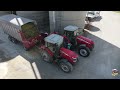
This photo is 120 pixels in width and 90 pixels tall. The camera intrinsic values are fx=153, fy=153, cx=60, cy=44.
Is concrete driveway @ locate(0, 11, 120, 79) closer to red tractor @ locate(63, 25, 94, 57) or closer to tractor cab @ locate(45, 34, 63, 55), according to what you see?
red tractor @ locate(63, 25, 94, 57)

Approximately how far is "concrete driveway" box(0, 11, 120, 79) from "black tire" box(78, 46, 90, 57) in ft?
1.15

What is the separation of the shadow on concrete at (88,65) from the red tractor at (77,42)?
2.12ft

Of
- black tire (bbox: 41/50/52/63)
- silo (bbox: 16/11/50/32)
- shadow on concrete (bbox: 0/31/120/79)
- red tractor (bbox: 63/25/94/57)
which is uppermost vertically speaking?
silo (bbox: 16/11/50/32)

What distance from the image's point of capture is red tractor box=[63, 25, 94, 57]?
12656mm

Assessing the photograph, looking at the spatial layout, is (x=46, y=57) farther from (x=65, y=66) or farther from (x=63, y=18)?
(x=63, y=18)

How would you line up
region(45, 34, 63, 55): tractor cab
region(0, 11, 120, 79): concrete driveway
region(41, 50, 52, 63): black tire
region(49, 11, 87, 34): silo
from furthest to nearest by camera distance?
region(49, 11, 87, 34): silo
region(41, 50, 52, 63): black tire
region(45, 34, 63, 55): tractor cab
region(0, 11, 120, 79): concrete driveway

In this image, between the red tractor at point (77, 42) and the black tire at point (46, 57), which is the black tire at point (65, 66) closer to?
the black tire at point (46, 57)

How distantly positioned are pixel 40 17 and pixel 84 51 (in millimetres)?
6913

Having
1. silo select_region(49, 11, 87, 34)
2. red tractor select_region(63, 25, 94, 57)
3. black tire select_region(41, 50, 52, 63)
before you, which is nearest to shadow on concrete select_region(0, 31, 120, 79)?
black tire select_region(41, 50, 52, 63)

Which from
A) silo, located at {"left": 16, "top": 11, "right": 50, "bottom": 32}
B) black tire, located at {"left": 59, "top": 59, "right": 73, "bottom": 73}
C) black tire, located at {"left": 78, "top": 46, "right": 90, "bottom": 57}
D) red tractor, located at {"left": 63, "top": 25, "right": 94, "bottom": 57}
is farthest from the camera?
silo, located at {"left": 16, "top": 11, "right": 50, "bottom": 32}

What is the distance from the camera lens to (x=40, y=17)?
16859 millimetres

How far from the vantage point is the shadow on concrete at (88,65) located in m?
10.9

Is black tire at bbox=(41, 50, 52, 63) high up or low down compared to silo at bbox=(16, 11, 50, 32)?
down
